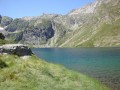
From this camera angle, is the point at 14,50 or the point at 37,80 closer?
the point at 37,80

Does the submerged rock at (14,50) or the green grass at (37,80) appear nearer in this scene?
the green grass at (37,80)

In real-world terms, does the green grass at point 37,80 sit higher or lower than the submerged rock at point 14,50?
lower

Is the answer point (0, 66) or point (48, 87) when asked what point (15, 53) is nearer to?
point (0, 66)

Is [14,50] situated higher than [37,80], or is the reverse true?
[14,50]

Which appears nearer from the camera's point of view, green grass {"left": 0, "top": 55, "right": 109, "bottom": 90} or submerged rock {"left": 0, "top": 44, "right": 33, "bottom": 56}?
green grass {"left": 0, "top": 55, "right": 109, "bottom": 90}

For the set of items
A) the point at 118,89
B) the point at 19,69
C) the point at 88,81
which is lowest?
the point at 118,89

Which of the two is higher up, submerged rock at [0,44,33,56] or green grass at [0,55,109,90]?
submerged rock at [0,44,33,56]

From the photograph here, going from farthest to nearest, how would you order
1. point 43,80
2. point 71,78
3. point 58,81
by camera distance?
point 71,78 < point 58,81 < point 43,80

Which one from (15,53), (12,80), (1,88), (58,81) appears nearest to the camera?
(1,88)

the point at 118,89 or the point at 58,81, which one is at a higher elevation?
the point at 58,81

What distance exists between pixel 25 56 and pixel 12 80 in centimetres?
2506

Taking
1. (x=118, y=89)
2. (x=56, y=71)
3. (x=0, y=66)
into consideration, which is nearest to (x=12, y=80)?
(x=0, y=66)

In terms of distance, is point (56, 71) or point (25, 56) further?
point (25, 56)

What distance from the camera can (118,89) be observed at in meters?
60.0
